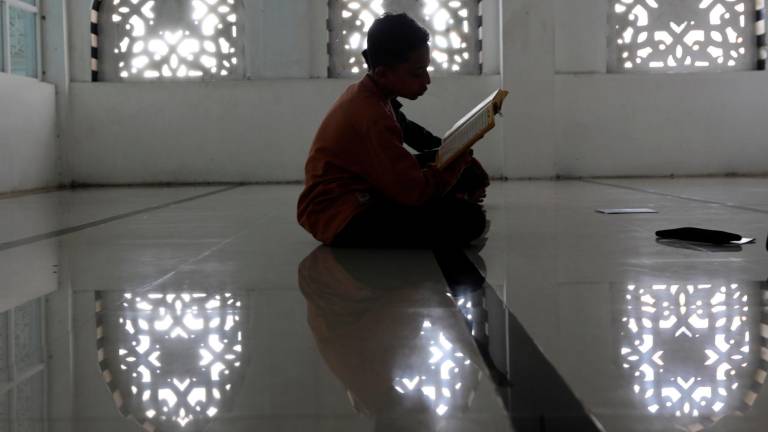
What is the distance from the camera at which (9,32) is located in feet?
21.5

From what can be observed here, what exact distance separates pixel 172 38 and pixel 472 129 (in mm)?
5982

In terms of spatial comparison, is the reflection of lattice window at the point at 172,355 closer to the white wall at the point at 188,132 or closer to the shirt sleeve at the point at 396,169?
the shirt sleeve at the point at 396,169

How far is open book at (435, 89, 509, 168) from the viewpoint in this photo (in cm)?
218

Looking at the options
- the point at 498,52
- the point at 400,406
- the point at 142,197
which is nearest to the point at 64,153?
the point at 142,197

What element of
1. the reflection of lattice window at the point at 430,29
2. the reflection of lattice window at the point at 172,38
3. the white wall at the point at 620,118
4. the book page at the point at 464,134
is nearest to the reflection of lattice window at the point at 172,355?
the book page at the point at 464,134

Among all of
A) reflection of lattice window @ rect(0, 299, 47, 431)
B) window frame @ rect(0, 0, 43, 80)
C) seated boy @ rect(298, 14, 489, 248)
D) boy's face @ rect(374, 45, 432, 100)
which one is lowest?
reflection of lattice window @ rect(0, 299, 47, 431)

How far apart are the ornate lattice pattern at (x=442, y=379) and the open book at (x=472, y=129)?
0.99 metres

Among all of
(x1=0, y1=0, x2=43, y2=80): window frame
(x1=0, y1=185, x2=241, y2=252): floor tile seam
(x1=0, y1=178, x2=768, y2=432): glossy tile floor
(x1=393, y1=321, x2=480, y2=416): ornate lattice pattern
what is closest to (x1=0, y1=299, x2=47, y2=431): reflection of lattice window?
(x1=0, y1=178, x2=768, y2=432): glossy tile floor

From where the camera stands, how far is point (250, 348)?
1267 millimetres

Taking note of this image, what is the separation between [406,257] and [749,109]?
6155 mm

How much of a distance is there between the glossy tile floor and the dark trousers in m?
0.09

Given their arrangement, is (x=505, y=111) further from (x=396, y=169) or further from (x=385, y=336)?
(x=385, y=336)

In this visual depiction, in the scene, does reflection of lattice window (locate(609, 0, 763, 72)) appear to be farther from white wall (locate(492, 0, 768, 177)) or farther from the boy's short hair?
the boy's short hair

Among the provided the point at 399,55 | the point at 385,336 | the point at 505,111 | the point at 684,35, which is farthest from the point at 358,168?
the point at 684,35
